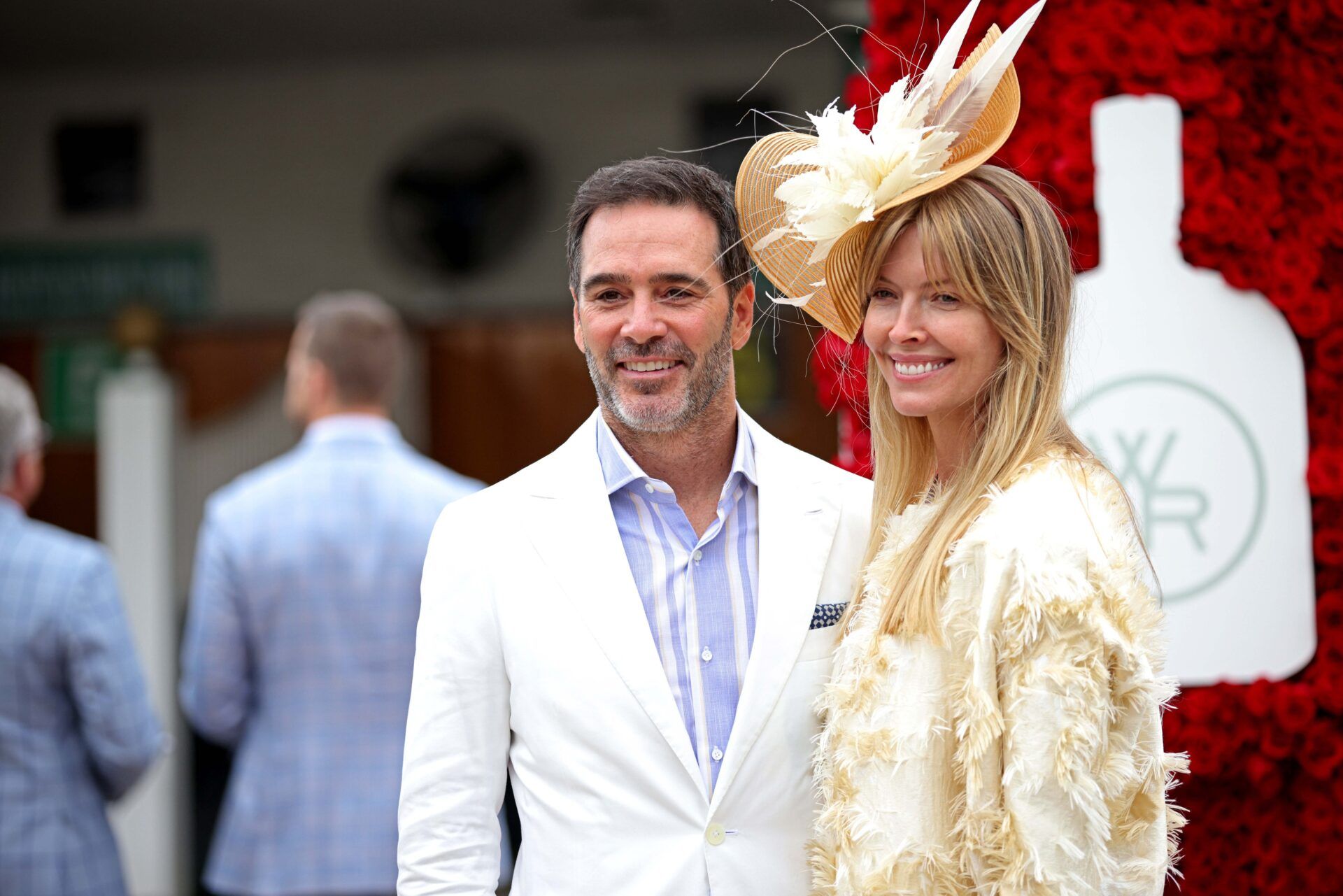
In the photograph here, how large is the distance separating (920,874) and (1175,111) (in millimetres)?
A: 1500

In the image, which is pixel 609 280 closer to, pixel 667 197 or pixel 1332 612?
pixel 667 197

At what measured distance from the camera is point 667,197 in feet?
7.51

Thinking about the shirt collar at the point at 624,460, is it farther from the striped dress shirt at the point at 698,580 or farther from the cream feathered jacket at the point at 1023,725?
the cream feathered jacket at the point at 1023,725

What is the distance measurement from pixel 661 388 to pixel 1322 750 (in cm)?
136

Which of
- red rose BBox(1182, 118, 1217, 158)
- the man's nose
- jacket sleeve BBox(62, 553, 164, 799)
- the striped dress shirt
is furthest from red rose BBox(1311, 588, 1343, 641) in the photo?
jacket sleeve BBox(62, 553, 164, 799)

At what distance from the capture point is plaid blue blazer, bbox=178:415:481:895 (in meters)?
3.78

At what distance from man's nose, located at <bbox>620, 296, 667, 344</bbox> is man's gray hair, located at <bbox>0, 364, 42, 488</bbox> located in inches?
70.1

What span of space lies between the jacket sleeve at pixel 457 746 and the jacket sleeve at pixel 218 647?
1.77 m

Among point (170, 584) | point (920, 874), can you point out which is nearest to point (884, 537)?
point (920, 874)

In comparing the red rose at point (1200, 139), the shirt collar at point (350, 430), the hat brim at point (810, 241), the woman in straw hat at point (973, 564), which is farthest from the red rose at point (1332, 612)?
the shirt collar at point (350, 430)

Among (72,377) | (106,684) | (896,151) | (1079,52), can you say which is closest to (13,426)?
(106,684)

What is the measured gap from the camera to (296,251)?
24.4ft

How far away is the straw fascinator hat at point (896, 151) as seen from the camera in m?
2.00

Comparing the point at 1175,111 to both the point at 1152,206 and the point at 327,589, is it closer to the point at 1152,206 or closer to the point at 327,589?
the point at 1152,206
